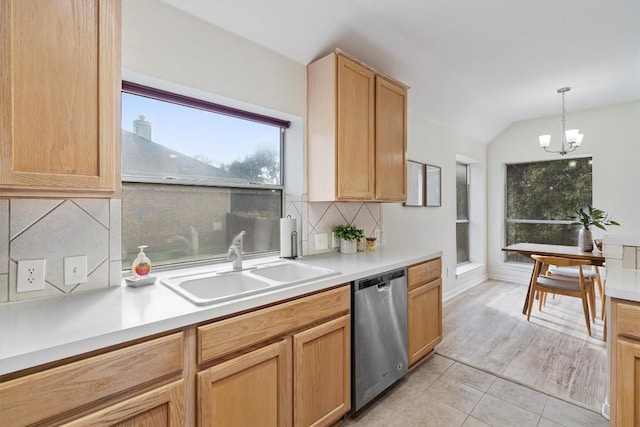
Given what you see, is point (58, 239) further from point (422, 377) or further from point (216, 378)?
point (422, 377)

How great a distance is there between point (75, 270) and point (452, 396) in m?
2.30

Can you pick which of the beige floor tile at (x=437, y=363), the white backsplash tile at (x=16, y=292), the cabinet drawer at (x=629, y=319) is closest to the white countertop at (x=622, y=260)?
the cabinet drawer at (x=629, y=319)

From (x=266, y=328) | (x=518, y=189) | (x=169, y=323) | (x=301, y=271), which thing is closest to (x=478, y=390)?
(x=301, y=271)

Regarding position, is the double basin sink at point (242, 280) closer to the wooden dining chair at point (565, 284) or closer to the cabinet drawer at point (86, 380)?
the cabinet drawer at point (86, 380)

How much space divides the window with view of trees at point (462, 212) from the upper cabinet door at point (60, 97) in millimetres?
4849

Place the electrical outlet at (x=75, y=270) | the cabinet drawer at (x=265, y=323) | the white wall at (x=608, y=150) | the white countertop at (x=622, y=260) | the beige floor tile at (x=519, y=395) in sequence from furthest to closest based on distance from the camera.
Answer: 1. the white wall at (x=608, y=150)
2. the beige floor tile at (x=519, y=395)
3. the white countertop at (x=622, y=260)
4. the electrical outlet at (x=75, y=270)
5. the cabinet drawer at (x=265, y=323)

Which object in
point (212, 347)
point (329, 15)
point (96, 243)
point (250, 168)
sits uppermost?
point (329, 15)

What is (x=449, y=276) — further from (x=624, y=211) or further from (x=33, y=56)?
(x=33, y=56)

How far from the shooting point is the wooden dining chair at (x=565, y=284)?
297cm

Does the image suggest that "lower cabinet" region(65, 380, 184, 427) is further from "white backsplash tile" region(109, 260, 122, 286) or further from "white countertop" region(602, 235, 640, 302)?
"white countertop" region(602, 235, 640, 302)

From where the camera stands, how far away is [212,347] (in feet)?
3.84

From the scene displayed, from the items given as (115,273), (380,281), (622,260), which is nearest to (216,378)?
(115,273)

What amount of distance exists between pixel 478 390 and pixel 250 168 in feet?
7.34

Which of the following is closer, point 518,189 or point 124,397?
point 124,397
